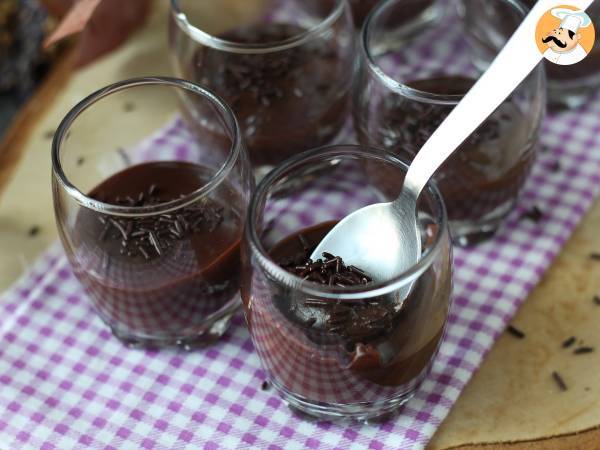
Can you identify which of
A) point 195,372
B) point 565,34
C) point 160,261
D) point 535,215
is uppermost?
point 565,34

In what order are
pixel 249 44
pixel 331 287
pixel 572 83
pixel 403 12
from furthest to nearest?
pixel 403 12
pixel 572 83
pixel 249 44
pixel 331 287

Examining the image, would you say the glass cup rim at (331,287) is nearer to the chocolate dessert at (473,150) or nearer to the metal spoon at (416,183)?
the metal spoon at (416,183)

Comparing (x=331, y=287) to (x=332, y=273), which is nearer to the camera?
(x=331, y=287)

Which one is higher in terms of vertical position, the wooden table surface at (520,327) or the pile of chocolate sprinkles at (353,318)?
the pile of chocolate sprinkles at (353,318)

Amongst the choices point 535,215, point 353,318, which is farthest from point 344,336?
point 535,215

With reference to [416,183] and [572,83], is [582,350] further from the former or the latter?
[572,83]

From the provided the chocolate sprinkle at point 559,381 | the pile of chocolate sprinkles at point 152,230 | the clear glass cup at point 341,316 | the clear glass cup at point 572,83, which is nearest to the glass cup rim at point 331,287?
the clear glass cup at point 341,316

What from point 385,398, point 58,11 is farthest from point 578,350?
point 58,11
